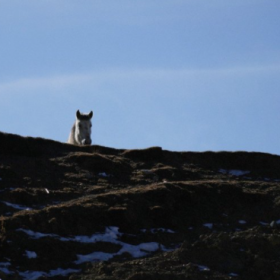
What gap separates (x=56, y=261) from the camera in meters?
21.8

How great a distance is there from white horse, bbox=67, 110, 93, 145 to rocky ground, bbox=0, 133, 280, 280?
3.21 metres

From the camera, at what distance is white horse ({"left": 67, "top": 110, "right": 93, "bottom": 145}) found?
3908 centimetres

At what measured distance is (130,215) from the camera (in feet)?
84.2

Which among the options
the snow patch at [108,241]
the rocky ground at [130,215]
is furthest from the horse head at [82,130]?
the snow patch at [108,241]

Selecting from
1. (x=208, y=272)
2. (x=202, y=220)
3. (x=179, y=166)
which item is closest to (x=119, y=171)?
(x=179, y=166)

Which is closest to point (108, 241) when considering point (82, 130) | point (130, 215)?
point (130, 215)

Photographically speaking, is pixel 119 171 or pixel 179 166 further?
pixel 179 166

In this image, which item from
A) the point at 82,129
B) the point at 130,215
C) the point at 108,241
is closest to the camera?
the point at 108,241

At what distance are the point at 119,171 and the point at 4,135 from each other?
552 cm

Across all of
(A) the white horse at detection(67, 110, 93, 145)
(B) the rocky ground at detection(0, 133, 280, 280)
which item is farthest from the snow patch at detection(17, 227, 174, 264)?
(A) the white horse at detection(67, 110, 93, 145)

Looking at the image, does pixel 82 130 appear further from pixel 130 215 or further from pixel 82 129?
pixel 130 215

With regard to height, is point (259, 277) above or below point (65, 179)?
below

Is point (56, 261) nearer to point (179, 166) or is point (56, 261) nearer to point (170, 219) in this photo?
point (170, 219)

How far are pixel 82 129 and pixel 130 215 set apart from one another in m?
14.4
